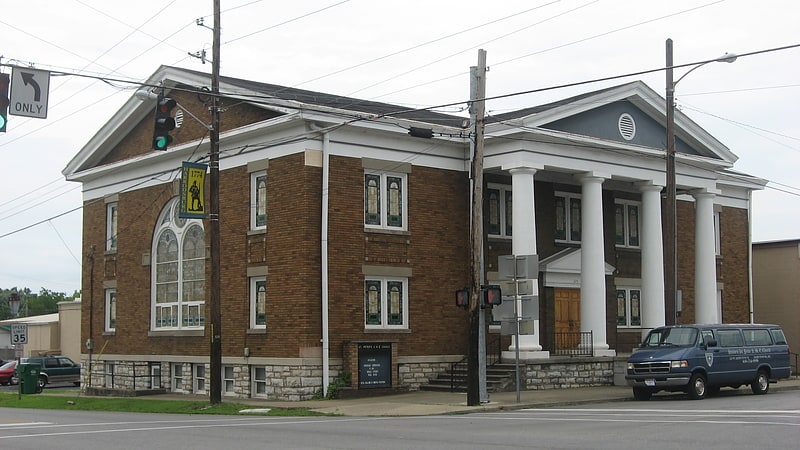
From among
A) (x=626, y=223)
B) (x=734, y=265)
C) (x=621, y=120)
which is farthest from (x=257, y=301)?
(x=734, y=265)

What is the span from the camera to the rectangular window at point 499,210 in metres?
33.8

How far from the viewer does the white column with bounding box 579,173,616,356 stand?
32500 millimetres

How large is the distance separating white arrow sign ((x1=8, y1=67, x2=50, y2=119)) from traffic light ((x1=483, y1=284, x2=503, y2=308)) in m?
11.2

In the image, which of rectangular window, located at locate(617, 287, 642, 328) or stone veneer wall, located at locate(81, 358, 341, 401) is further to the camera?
rectangular window, located at locate(617, 287, 642, 328)

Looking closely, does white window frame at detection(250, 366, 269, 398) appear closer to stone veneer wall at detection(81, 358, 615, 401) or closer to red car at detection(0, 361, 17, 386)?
stone veneer wall at detection(81, 358, 615, 401)

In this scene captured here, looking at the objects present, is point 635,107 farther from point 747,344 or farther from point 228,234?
point 228,234

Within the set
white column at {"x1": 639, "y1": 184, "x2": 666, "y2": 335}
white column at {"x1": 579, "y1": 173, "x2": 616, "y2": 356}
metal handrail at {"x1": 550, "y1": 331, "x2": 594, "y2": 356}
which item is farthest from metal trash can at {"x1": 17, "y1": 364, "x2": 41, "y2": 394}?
white column at {"x1": 639, "y1": 184, "x2": 666, "y2": 335}

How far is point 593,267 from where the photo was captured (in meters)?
32.6

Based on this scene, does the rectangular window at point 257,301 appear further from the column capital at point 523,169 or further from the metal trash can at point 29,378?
the metal trash can at point 29,378

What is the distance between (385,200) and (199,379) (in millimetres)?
8864

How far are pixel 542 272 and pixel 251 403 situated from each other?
37.7 feet

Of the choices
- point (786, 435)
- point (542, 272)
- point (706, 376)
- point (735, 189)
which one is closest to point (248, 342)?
point (542, 272)

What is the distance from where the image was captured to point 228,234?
32156 millimetres

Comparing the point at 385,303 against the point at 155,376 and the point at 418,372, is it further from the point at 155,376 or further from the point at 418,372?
the point at 155,376
